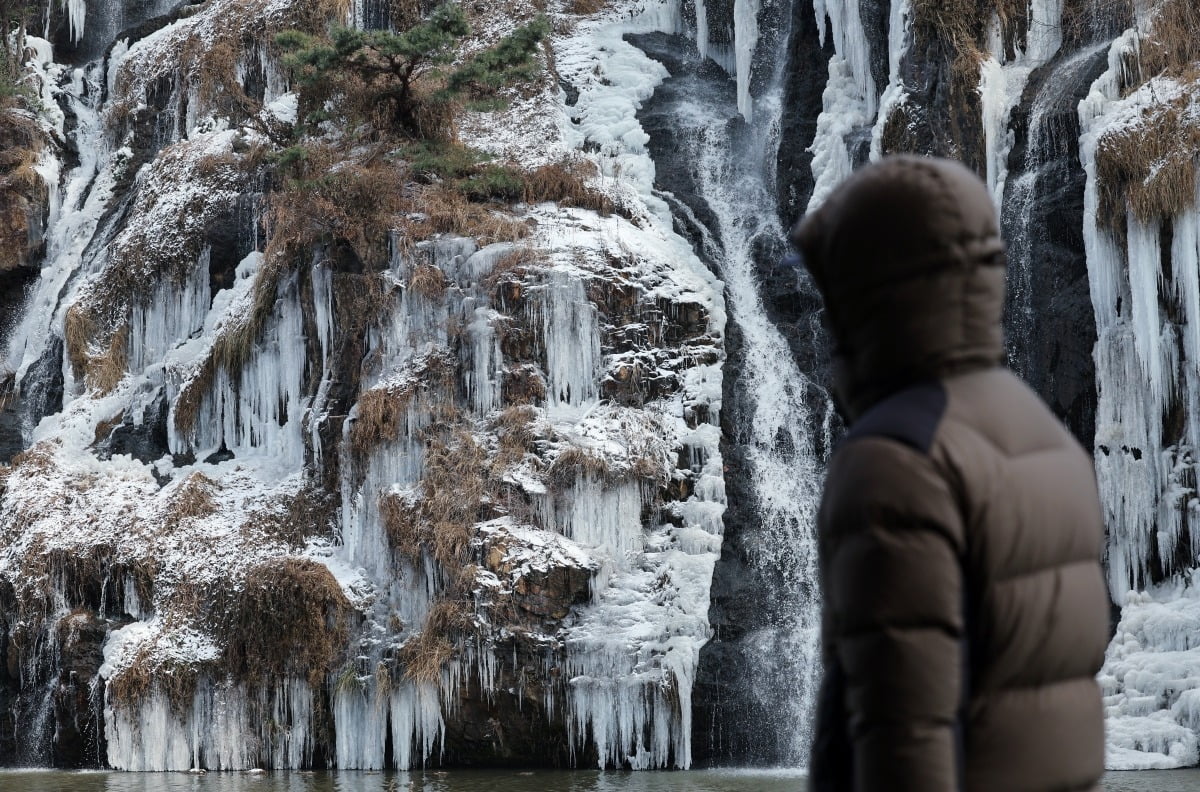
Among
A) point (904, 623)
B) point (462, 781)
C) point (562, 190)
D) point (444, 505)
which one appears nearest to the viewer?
point (904, 623)

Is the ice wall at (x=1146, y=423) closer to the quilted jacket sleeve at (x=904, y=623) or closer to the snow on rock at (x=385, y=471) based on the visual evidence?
the snow on rock at (x=385, y=471)

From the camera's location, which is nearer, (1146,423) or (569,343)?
(1146,423)

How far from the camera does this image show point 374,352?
60.2ft

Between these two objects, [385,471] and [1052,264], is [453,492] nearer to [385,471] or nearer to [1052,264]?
[385,471]

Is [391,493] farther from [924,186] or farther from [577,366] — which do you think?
[924,186]

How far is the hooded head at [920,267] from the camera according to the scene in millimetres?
1806

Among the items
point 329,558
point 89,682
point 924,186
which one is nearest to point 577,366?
point 329,558

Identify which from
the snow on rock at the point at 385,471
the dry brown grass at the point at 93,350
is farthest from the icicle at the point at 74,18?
the dry brown grass at the point at 93,350

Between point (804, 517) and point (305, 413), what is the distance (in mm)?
6844

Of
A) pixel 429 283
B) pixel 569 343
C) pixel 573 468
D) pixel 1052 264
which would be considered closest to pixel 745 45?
pixel 429 283

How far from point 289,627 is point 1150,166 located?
1069 centimetres

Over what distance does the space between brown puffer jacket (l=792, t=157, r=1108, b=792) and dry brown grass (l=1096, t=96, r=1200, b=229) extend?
45.8 feet

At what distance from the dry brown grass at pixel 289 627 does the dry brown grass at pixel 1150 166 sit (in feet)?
31.4

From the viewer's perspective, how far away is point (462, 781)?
13984mm
